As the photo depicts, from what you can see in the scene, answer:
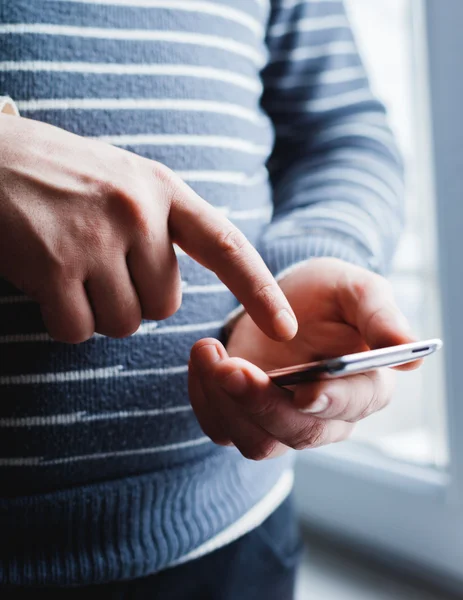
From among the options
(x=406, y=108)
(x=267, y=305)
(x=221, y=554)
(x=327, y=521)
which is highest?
(x=267, y=305)

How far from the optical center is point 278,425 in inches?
11.7

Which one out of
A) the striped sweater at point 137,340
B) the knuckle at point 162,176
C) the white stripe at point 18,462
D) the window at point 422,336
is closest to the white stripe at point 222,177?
the striped sweater at point 137,340

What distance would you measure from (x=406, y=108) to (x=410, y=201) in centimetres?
14

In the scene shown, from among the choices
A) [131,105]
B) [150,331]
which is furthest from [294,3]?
[150,331]

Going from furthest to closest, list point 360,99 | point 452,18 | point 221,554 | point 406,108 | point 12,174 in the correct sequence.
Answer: point 406,108 → point 452,18 → point 360,99 → point 221,554 → point 12,174

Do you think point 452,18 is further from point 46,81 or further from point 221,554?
point 221,554

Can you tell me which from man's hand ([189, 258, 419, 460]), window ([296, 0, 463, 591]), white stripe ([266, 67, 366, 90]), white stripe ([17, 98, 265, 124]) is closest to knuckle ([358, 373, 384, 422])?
man's hand ([189, 258, 419, 460])

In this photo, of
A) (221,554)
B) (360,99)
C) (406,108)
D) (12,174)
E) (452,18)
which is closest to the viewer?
(12,174)

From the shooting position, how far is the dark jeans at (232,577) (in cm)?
40

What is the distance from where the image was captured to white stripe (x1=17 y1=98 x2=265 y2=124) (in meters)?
0.36

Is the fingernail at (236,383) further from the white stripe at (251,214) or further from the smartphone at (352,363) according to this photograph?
the white stripe at (251,214)

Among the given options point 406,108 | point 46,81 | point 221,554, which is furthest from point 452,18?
point 221,554

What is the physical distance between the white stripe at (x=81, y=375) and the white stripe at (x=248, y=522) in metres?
0.13

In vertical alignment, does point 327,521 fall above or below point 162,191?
below
